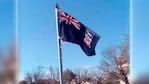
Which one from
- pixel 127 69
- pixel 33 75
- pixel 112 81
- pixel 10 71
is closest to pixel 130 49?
pixel 127 69

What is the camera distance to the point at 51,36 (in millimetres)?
2746

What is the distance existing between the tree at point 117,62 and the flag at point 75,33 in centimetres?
51

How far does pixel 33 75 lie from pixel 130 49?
34.0 inches

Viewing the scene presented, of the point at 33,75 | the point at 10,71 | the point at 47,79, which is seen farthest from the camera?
the point at 47,79

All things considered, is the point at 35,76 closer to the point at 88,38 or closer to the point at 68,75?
the point at 68,75

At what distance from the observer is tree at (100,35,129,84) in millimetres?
3031

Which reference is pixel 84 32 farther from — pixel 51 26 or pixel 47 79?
pixel 47 79

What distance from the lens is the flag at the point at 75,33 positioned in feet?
7.95

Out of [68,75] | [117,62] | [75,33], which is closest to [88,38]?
[75,33]

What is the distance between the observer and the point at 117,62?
3.28 m

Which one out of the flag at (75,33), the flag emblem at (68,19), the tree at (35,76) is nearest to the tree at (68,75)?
the tree at (35,76)

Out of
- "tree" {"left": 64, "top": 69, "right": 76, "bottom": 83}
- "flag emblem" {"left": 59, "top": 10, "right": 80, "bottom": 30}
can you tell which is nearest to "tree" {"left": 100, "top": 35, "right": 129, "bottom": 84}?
"tree" {"left": 64, "top": 69, "right": 76, "bottom": 83}

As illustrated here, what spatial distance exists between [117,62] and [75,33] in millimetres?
964

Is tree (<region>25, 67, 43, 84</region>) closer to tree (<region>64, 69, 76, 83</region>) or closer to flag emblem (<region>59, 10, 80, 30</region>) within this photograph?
tree (<region>64, 69, 76, 83</region>)
